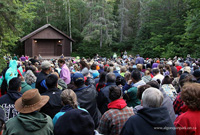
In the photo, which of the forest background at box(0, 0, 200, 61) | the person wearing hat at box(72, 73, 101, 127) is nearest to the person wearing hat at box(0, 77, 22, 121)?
the person wearing hat at box(72, 73, 101, 127)

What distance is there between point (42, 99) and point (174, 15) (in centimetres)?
3163

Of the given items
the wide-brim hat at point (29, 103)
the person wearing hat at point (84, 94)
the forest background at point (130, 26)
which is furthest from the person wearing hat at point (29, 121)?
the forest background at point (130, 26)

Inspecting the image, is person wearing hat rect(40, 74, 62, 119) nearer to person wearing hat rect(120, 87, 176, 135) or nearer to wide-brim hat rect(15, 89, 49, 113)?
wide-brim hat rect(15, 89, 49, 113)

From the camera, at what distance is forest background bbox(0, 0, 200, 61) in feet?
90.6

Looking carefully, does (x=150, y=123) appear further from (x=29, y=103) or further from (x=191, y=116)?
(x=29, y=103)

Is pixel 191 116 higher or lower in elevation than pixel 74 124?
higher

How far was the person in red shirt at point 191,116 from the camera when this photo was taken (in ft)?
8.11

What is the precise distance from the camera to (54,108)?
12.3 ft

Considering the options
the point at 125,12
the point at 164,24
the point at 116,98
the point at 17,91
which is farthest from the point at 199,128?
the point at 125,12

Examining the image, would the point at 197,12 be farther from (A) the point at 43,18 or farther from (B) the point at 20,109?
(A) the point at 43,18

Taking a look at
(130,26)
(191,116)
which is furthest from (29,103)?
(130,26)

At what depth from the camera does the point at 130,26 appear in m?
44.0

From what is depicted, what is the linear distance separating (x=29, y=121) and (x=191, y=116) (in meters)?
2.10

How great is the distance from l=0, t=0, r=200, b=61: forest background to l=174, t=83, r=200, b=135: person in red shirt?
802 inches
